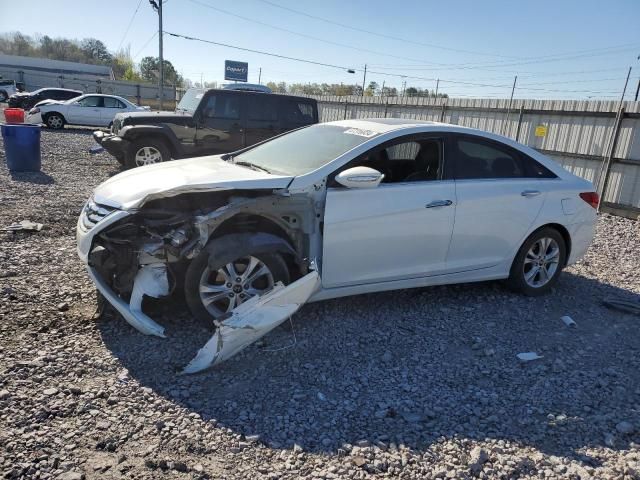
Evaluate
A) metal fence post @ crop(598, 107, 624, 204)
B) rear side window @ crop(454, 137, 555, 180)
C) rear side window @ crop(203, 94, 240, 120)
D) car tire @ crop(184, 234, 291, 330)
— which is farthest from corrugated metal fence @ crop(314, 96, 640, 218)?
car tire @ crop(184, 234, 291, 330)

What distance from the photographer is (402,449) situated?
2.76m

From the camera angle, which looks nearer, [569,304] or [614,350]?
[614,350]

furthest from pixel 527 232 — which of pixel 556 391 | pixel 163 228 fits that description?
pixel 163 228

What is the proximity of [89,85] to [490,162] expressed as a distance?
43.8 metres

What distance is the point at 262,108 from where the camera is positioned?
35.2 feet

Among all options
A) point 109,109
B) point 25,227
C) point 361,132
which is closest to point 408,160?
point 361,132

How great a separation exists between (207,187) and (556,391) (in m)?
2.84

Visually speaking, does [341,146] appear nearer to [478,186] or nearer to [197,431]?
[478,186]

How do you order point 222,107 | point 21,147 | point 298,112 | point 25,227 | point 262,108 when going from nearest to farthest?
point 25,227 < point 21,147 < point 222,107 < point 262,108 < point 298,112

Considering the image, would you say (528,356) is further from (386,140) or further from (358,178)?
(386,140)

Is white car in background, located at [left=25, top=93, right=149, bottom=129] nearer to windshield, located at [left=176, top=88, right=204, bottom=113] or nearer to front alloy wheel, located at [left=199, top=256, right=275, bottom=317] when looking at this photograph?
windshield, located at [left=176, top=88, right=204, bottom=113]

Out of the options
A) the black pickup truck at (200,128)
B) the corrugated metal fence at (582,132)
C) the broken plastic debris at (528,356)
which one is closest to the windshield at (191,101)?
the black pickup truck at (200,128)

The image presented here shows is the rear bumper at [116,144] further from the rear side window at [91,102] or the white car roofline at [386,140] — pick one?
the rear side window at [91,102]

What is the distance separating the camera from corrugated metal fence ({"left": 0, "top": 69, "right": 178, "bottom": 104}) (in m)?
40.5
